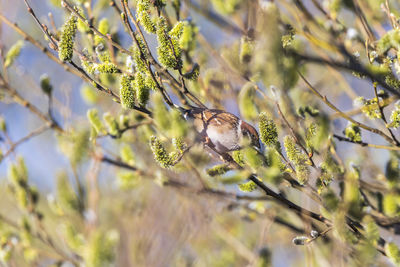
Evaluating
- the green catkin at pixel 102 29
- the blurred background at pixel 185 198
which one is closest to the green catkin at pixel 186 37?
the blurred background at pixel 185 198

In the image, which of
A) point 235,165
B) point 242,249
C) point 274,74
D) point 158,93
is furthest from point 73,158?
point 242,249

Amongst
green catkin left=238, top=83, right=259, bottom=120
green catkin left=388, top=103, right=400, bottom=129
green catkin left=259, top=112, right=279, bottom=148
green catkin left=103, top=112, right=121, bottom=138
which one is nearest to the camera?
green catkin left=238, top=83, right=259, bottom=120

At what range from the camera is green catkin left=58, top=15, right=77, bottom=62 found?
4.64 feet

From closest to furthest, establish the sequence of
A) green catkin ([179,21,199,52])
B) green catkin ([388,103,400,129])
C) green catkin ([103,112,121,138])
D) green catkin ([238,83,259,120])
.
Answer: green catkin ([238,83,259,120]), green catkin ([388,103,400,129]), green catkin ([179,21,199,52]), green catkin ([103,112,121,138])

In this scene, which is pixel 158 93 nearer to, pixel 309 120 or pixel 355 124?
pixel 309 120

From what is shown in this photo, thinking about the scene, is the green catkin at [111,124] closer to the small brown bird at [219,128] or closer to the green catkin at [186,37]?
the small brown bird at [219,128]

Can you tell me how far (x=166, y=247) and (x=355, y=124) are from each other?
150cm

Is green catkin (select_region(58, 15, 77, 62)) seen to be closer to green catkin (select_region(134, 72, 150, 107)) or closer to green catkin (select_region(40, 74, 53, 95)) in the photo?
green catkin (select_region(134, 72, 150, 107))

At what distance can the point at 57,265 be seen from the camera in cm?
220

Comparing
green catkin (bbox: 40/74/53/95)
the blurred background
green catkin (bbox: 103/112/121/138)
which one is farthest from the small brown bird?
green catkin (bbox: 40/74/53/95)

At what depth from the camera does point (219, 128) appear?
1.73m

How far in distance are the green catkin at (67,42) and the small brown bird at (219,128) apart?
544 mm

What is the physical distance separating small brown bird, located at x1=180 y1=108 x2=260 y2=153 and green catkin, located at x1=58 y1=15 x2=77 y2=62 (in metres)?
0.54

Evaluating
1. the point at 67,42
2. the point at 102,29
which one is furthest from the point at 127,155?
the point at 67,42
